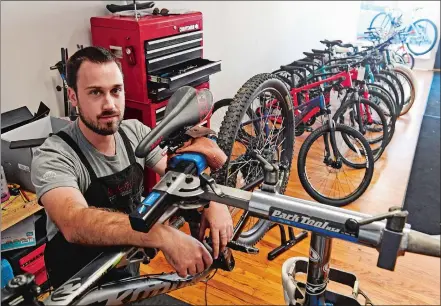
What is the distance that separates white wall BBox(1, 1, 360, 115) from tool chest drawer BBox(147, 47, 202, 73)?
28 cm

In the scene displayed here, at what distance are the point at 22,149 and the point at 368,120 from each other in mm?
2233

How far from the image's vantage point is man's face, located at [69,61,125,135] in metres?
1.06

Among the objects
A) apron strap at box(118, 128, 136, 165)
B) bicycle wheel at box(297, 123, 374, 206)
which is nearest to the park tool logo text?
apron strap at box(118, 128, 136, 165)

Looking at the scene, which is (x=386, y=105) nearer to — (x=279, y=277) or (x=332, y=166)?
(x=332, y=166)

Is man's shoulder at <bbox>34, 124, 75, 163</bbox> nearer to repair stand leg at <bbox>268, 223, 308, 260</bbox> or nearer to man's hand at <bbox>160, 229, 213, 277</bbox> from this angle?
man's hand at <bbox>160, 229, 213, 277</bbox>

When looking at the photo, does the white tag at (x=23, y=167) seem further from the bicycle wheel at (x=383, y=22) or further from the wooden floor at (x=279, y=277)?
the bicycle wheel at (x=383, y=22)

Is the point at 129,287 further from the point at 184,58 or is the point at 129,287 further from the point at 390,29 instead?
the point at 390,29

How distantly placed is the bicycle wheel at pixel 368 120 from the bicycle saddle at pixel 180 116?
199cm

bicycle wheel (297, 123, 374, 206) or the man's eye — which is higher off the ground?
the man's eye

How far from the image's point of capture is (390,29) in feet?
11.5

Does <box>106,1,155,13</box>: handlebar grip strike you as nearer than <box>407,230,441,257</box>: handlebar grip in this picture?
No

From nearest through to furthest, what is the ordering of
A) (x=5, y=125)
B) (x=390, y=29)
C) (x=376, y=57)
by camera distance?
(x=5, y=125) < (x=376, y=57) < (x=390, y=29)

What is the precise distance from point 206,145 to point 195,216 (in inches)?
6.3

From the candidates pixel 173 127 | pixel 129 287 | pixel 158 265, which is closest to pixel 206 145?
pixel 173 127
